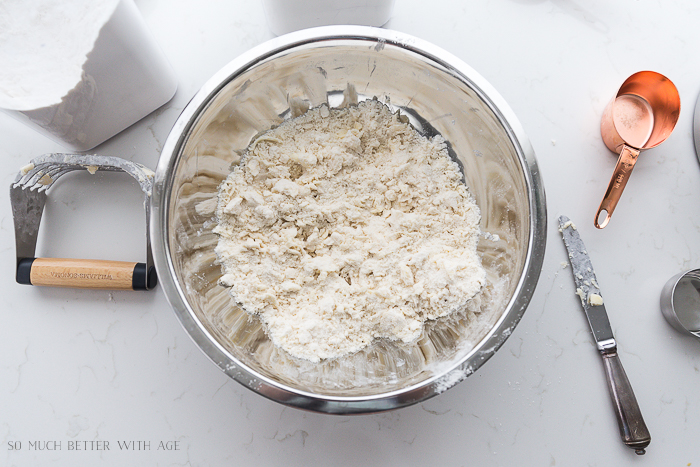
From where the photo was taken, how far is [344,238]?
111cm

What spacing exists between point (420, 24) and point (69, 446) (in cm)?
170

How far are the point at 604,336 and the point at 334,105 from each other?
1.08 meters

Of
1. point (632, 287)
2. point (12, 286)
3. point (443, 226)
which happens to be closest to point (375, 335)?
point (443, 226)

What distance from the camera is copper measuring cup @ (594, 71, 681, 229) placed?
1202 millimetres

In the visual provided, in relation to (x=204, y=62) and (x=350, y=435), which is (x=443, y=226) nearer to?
(x=350, y=435)

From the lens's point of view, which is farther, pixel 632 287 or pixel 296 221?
pixel 632 287

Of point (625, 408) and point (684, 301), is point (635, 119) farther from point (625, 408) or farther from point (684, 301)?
point (625, 408)

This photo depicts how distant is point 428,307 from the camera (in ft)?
3.53

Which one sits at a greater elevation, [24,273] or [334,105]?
[334,105]

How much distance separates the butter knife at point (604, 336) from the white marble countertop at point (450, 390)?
31 mm

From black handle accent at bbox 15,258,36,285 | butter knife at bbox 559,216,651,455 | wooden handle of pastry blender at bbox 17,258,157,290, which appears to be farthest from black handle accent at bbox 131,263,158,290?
butter knife at bbox 559,216,651,455

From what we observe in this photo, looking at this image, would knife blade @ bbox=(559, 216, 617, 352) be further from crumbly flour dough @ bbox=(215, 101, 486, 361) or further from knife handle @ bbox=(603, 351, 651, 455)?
crumbly flour dough @ bbox=(215, 101, 486, 361)

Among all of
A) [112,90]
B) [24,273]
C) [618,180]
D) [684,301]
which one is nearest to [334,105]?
[112,90]

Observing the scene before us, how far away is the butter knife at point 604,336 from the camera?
47.4 inches
